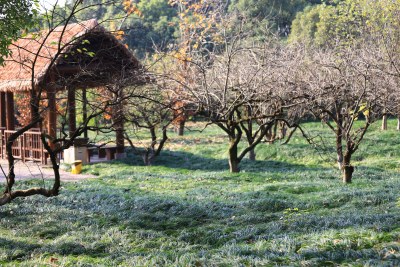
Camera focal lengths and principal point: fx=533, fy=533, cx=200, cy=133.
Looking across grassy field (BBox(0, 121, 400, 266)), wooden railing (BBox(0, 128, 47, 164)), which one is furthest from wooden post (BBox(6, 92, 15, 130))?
grassy field (BBox(0, 121, 400, 266))

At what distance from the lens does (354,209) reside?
7848 mm

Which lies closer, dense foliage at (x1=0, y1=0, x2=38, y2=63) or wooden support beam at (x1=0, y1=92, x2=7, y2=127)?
dense foliage at (x1=0, y1=0, x2=38, y2=63)

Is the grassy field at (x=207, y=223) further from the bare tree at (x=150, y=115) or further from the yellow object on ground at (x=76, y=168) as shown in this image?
the yellow object on ground at (x=76, y=168)

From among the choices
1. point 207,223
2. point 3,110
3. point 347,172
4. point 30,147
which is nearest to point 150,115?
point 30,147

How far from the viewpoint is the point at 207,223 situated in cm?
776

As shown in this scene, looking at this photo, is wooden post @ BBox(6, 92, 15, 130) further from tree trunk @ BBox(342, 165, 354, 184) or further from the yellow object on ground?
tree trunk @ BBox(342, 165, 354, 184)

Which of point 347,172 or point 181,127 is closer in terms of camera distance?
point 347,172

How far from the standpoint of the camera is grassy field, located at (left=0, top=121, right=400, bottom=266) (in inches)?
211

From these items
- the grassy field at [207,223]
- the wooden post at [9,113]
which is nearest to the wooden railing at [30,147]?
the wooden post at [9,113]

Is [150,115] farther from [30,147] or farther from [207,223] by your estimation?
[207,223]

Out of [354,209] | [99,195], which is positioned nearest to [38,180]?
[99,195]

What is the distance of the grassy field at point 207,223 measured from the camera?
211 inches

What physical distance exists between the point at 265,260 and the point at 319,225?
1858mm

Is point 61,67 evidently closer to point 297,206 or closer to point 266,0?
point 297,206
